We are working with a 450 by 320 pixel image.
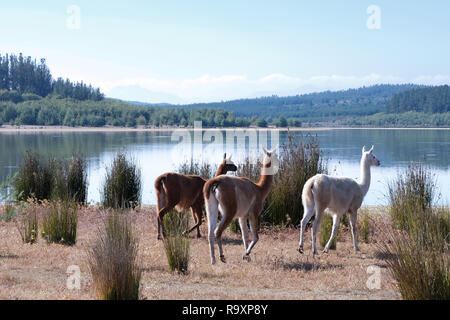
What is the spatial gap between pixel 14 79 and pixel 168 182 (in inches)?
5832

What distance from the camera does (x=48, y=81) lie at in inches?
5930

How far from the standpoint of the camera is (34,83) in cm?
14550

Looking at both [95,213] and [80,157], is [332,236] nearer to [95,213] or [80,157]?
[95,213]

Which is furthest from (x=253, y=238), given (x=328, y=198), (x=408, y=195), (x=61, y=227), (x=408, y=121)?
(x=408, y=121)

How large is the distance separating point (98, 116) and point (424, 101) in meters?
89.3

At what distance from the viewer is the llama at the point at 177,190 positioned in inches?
368

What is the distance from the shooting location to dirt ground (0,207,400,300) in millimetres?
5914

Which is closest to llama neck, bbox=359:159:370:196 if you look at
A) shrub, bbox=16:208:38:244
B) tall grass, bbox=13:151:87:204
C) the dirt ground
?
the dirt ground

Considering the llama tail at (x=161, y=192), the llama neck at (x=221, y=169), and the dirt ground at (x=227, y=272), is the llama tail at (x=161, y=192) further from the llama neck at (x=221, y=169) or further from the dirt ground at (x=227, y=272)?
the llama neck at (x=221, y=169)

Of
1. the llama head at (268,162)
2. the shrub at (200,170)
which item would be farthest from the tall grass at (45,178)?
the llama head at (268,162)

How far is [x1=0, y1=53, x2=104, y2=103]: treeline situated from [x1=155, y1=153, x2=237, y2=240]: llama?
135 metres

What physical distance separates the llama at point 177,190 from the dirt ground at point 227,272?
617mm

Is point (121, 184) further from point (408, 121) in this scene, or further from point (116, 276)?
point (408, 121)
